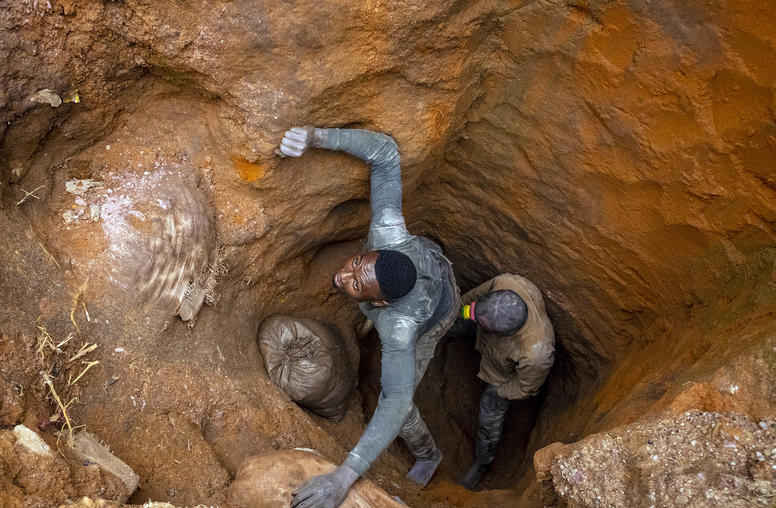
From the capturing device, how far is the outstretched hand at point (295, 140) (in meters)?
2.63

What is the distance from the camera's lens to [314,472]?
7.67ft

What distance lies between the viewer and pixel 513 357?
370 centimetres

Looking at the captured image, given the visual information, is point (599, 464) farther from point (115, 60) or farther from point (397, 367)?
point (115, 60)

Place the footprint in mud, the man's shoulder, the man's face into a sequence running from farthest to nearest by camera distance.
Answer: the man's shoulder < the man's face < the footprint in mud

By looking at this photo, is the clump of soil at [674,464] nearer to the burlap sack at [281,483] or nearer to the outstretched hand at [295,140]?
the burlap sack at [281,483]

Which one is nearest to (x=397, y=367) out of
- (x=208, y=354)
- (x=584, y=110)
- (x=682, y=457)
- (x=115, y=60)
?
(x=208, y=354)

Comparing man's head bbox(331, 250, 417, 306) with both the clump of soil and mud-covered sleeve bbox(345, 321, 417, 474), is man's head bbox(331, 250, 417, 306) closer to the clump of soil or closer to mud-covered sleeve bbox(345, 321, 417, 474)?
mud-covered sleeve bbox(345, 321, 417, 474)

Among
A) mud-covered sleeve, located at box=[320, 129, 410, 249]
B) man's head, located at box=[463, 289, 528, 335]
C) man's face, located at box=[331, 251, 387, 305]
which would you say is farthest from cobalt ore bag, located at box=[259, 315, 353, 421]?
man's head, located at box=[463, 289, 528, 335]

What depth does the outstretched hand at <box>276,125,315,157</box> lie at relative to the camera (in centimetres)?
263

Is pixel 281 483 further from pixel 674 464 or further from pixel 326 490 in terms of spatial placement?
pixel 674 464

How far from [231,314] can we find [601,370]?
8.79 ft

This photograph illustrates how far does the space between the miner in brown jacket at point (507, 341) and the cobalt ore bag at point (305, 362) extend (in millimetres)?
981

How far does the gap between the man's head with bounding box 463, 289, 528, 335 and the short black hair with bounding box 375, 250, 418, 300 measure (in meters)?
0.93

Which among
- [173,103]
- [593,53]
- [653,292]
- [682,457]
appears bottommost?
[653,292]
